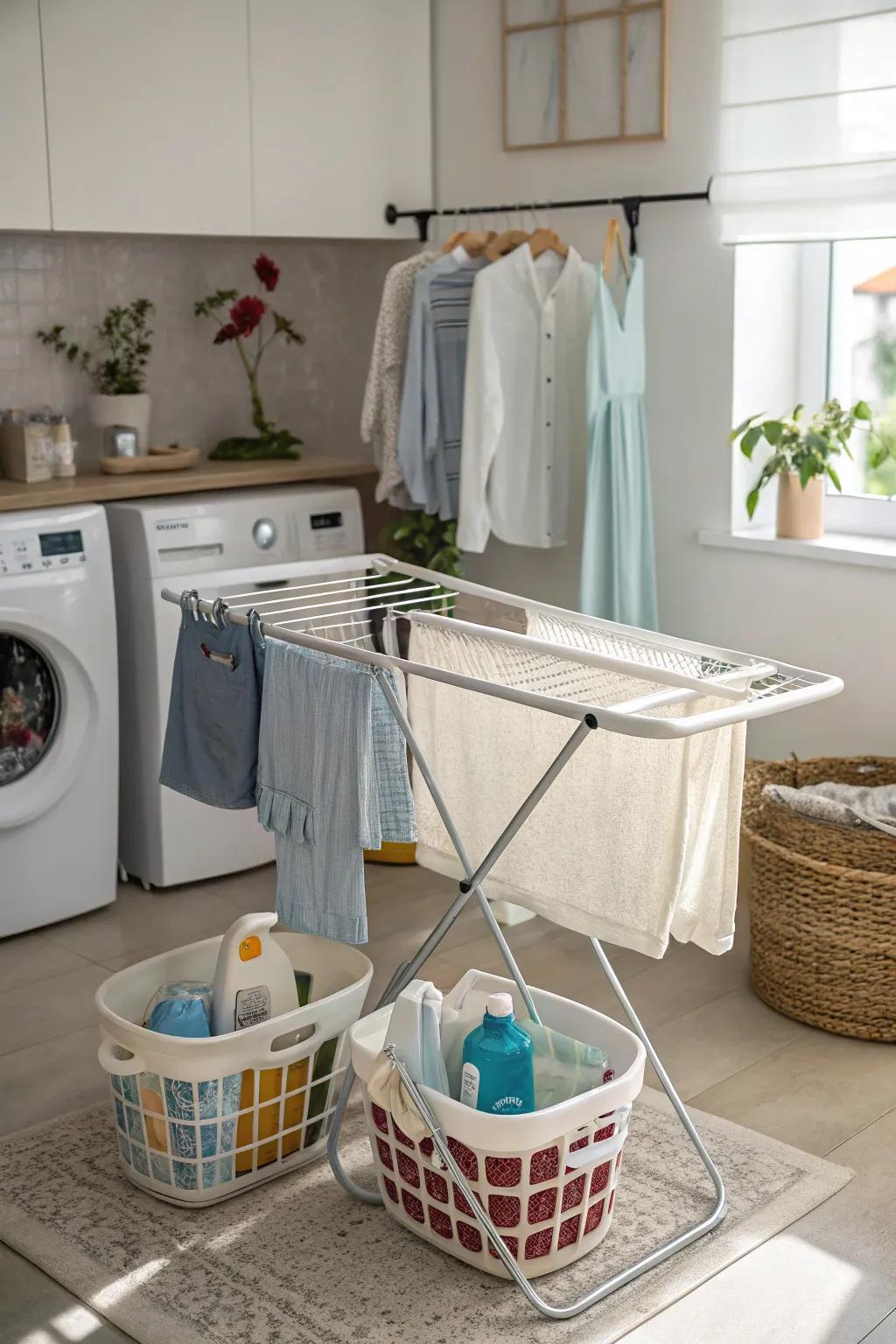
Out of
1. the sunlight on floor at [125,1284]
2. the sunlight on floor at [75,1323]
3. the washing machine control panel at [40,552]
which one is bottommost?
the sunlight on floor at [75,1323]

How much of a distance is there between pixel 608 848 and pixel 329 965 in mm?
689

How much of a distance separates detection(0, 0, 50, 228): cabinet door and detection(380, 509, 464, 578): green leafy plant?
1.12 m

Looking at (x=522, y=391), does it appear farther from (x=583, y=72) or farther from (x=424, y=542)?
(x=583, y=72)

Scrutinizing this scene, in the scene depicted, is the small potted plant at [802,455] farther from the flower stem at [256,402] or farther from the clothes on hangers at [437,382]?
the flower stem at [256,402]

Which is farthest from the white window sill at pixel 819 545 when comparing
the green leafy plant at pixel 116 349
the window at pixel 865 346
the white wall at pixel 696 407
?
the green leafy plant at pixel 116 349

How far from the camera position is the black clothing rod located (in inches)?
136

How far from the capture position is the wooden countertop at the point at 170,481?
10.8 ft

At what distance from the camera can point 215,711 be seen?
2266 mm

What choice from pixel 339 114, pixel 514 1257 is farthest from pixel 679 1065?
pixel 339 114

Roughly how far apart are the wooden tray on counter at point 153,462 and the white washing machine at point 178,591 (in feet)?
→ 0.33

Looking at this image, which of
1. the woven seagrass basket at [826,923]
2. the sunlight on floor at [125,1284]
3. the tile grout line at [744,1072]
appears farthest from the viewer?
the woven seagrass basket at [826,923]

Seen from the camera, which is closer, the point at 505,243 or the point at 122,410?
the point at 505,243

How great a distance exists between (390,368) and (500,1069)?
6.86 ft

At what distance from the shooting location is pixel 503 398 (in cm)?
354
